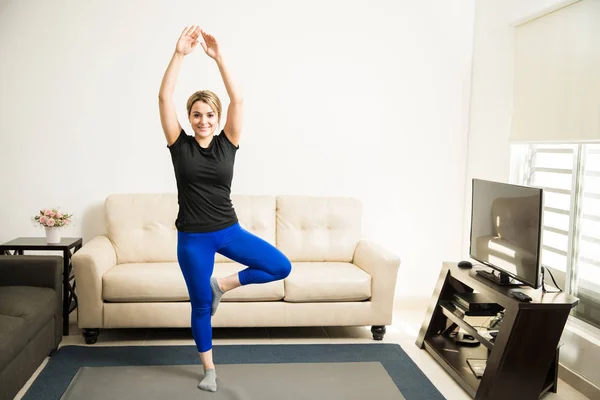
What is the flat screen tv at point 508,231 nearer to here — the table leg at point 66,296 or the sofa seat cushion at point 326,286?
the sofa seat cushion at point 326,286

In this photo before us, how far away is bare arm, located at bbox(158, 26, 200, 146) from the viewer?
116 inches

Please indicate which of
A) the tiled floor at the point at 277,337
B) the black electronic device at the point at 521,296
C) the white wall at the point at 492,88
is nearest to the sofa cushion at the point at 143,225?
the tiled floor at the point at 277,337

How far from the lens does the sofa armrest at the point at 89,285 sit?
3.79 m

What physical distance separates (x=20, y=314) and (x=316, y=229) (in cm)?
211

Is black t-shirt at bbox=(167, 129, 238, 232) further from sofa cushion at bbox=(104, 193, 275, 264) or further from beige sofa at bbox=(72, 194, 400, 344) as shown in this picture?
sofa cushion at bbox=(104, 193, 275, 264)

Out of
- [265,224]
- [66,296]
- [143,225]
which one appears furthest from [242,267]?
[66,296]

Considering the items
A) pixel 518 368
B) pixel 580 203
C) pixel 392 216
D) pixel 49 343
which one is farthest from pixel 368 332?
pixel 49 343

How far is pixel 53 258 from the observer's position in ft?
12.1

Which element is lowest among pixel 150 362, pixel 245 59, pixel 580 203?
pixel 150 362

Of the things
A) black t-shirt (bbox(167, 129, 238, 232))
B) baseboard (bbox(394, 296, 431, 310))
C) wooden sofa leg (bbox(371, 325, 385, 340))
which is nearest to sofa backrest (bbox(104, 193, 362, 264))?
wooden sofa leg (bbox(371, 325, 385, 340))

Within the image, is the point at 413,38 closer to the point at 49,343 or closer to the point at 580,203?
the point at 580,203

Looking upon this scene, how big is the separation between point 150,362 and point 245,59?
2327mm

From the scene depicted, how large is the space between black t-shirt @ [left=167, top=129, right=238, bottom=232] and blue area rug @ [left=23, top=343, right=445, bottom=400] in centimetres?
102

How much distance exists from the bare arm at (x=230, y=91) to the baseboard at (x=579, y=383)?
2.30 meters
